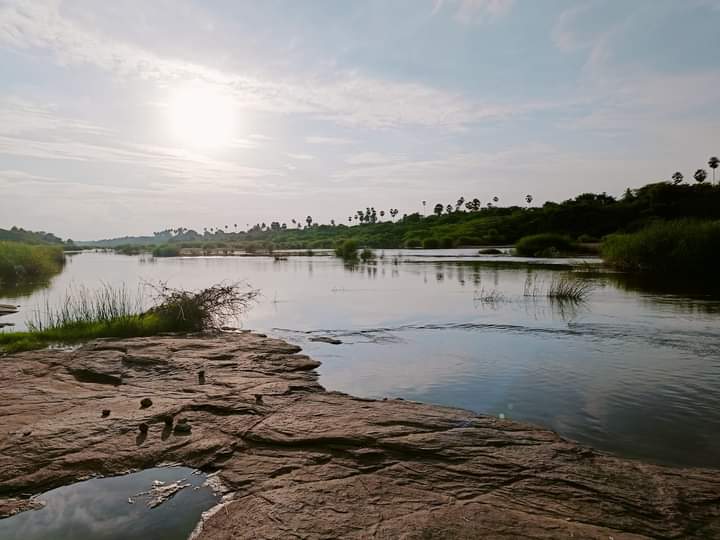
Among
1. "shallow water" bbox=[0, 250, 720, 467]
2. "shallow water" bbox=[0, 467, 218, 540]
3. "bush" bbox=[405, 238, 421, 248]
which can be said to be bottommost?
"shallow water" bbox=[0, 250, 720, 467]

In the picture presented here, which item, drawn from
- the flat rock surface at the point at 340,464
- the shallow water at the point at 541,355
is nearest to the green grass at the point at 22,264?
the shallow water at the point at 541,355

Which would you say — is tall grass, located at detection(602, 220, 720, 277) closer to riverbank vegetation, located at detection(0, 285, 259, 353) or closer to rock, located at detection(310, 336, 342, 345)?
rock, located at detection(310, 336, 342, 345)

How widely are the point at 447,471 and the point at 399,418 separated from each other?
5.47 ft

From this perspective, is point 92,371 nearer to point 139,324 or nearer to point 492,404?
point 139,324

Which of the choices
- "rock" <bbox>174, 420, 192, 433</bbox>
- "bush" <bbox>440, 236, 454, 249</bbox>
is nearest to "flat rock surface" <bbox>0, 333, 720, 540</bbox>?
"rock" <bbox>174, 420, 192, 433</bbox>

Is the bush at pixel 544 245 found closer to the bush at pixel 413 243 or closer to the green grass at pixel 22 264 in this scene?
the bush at pixel 413 243

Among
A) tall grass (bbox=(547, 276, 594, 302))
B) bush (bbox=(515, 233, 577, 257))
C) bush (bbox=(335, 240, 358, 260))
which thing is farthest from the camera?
bush (bbox=(515, 233, 577, 257))

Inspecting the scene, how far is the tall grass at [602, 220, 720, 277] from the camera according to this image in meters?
30.8

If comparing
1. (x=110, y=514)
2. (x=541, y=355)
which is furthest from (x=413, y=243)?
(x=110, y=514)

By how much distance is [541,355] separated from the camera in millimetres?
13094

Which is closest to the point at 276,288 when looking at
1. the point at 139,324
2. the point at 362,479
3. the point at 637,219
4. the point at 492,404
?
the point at 139,324

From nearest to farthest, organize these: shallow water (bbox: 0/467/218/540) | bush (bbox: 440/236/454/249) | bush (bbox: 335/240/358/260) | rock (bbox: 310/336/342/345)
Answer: shallow water (bbox: 0/467/218/540) < rock (bbox: 310/336/342/345) < bush (bbox: 335/240/358/260) < bush (bbox: 440/236/454/249)

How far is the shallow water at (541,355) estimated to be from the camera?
8383mm

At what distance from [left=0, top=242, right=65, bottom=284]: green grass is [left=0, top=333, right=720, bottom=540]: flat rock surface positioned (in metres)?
31.7
